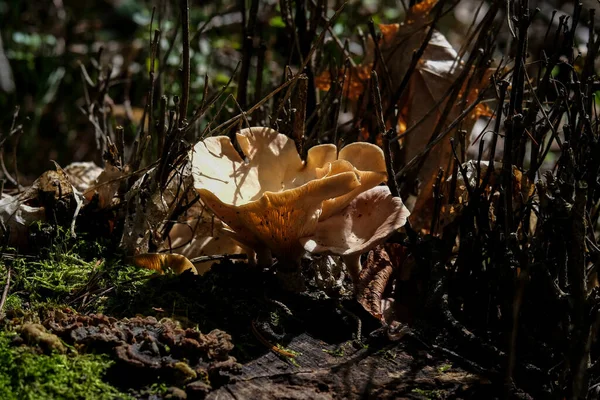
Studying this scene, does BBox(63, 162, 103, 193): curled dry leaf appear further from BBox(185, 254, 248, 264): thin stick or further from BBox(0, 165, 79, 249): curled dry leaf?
BBox(185, 254, 248, 264): thin stick

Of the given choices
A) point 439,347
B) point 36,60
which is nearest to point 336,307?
point 439,347

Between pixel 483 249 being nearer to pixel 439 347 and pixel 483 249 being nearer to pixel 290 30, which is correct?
pixel 439 347

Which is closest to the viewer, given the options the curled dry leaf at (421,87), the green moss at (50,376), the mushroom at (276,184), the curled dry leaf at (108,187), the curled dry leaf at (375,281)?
the green moss at (50,376)

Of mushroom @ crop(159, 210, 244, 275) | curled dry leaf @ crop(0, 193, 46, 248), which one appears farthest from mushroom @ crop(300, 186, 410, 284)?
curled dry leaf @ crop(0, 193, 46, 248)

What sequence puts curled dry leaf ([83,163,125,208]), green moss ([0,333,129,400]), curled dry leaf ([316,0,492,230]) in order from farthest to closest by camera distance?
1. curled dry leaf ([316,0,492,230])
2. curled dry leaf ([83,163,125,208])
3. green moss ([0,333,129,400])

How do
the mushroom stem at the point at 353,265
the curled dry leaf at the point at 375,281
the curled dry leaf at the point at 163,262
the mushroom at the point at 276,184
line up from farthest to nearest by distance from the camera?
the curled dry leaf at the point at 163,262 < the curled dry leaf at the point at 375,281 < the mushroom stem at the point at 353,265 < the mushroom at the point at 276,184

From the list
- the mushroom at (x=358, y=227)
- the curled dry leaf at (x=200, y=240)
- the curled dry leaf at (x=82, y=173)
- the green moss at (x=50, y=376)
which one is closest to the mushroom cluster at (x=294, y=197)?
the mushroom at (x=358, y=227)

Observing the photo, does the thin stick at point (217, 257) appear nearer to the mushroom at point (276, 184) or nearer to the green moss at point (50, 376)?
the mushroom at point (276, 184)
